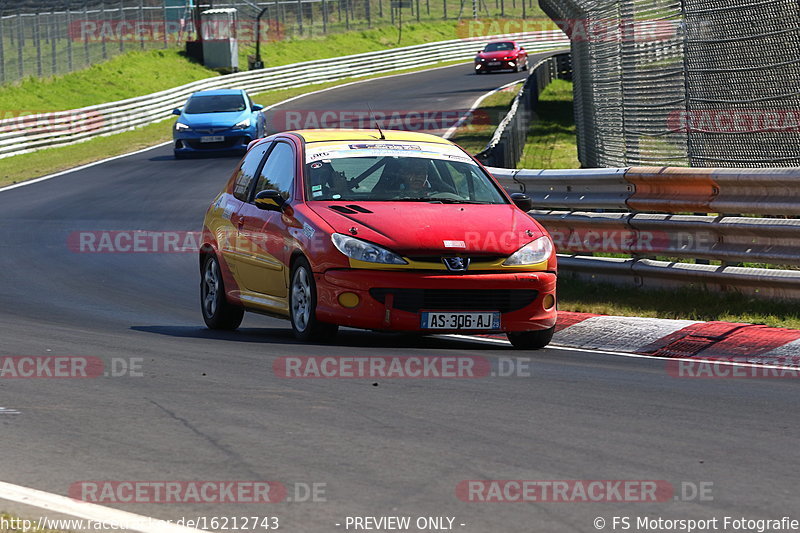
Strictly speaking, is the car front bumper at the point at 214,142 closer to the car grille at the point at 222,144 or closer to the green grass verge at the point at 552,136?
the car grille at the point at 222,144

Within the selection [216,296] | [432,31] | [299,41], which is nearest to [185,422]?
[216,296]

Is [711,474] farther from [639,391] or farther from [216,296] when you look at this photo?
[216,296]

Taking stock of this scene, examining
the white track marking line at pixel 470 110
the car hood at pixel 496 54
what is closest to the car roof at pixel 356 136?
the white track marking line at pixel 470 110

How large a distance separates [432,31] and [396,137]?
7176cm

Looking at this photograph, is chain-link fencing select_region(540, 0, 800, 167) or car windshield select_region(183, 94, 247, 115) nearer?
chain-link fencing select_region(540, 0, 800, 167)

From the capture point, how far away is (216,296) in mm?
11516

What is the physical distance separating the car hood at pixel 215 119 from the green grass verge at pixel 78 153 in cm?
275

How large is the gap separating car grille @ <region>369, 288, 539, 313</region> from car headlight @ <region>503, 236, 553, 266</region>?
215 millimetres

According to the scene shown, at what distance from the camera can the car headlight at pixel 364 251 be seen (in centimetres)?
945

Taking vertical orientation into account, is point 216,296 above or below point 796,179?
below

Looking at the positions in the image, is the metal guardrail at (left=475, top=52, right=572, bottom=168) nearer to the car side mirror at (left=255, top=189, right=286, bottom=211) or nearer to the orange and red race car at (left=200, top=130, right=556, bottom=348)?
the orange and red race car at (left=200, top=130, right=556, bottom=348)

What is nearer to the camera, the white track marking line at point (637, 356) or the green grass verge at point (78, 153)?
the white track marking line at point (637, 356)

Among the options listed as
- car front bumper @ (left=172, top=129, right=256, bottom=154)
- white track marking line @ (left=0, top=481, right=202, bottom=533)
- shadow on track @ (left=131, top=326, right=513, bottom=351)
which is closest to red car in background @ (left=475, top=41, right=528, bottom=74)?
car front bumper @ (left=172, top=129, right=256, bottom=154)

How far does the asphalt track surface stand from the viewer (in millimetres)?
5184
